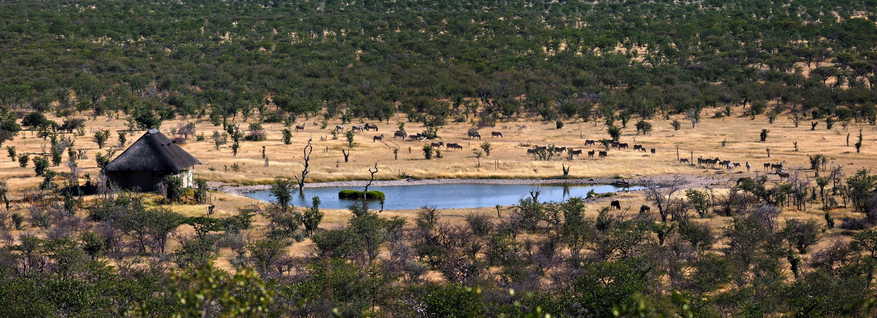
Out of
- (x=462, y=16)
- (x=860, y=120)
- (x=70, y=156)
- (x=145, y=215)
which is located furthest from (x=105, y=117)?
(x=462, y=16)

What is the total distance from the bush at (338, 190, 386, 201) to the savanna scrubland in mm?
2854

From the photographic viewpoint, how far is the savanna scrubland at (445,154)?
73.7 feet

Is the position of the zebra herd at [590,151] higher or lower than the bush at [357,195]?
higher

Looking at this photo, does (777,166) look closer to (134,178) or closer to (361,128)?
(361,128)

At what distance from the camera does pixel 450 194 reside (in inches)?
1929

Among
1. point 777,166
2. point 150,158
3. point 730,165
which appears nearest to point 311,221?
point 150,158

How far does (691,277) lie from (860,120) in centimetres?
6268

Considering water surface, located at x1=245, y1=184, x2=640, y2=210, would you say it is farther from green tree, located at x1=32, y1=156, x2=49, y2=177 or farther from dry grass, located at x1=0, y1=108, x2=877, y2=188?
green tree, located at x1=32, y1=156, x2=49, y2=177

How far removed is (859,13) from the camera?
528 feet

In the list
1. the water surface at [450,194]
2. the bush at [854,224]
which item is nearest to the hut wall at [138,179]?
the water surface at [450,194]

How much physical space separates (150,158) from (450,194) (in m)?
18.4

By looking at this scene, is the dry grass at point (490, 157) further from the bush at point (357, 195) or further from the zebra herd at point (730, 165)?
the bush at point (357, 195)

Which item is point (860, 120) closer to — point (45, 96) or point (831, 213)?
point (831, 213)

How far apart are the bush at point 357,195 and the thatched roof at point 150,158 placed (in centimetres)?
936
